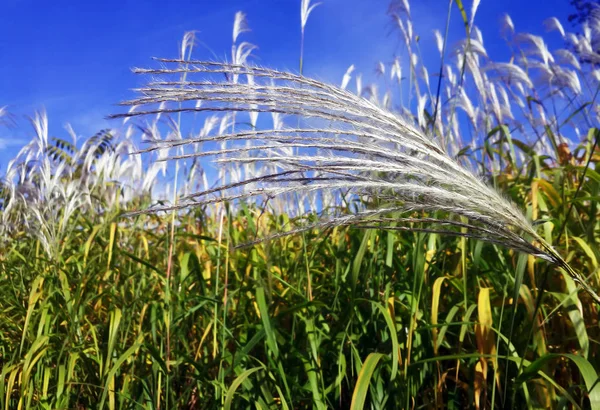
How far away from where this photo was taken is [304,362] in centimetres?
213

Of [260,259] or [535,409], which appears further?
[260,259]

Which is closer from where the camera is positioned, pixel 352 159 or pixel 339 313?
pixel 352 159


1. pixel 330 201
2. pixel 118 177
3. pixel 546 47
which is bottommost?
pixel 330 201

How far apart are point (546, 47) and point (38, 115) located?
10.8 feet

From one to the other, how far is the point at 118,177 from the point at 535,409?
2820mm

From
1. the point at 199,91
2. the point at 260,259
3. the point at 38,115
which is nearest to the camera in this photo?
the point at 199,91

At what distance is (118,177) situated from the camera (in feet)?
12.3

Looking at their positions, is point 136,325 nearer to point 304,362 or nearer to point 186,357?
point 186,357

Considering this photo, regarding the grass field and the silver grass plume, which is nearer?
the silver grass plume

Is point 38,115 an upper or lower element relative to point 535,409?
upper

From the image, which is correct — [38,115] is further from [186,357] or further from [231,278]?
[186,357]

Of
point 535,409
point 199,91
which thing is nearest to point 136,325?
point 535,409

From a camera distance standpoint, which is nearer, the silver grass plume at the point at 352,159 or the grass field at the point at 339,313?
the silver grass plume at the point at 352,159

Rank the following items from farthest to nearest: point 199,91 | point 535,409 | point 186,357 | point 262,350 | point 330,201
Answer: point 330,201 → point 262,350 → point 186,357 → point 535,409 → point 199,91
